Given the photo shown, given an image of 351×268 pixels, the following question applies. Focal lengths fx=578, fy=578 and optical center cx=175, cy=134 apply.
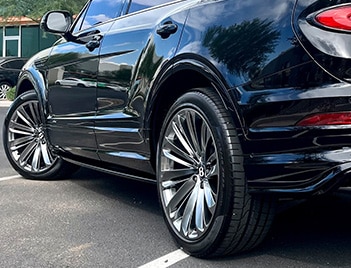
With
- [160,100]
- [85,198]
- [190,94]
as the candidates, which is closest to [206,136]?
[190,94]

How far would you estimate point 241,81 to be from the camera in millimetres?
2764

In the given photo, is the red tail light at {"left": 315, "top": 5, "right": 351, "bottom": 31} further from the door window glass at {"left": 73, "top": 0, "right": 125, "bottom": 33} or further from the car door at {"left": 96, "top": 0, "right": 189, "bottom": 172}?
the door window glass at {"left": 73, "top": 0, "right": 125, "bottom": 33}

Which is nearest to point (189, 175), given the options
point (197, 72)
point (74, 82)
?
point (197, 72)

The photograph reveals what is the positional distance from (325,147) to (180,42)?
3.77 feet

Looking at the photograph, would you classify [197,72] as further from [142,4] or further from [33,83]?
[33,83]

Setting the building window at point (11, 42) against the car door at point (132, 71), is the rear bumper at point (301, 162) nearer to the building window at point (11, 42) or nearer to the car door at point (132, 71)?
the car door at point (132, 71)

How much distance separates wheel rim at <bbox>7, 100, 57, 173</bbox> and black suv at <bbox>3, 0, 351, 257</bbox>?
98cm

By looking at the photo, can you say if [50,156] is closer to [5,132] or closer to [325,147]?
[5,132]

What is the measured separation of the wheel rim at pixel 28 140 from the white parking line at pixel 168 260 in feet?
8.17

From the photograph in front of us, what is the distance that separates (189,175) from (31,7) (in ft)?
63.3

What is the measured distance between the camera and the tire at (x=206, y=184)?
281 cm

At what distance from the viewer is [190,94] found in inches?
125

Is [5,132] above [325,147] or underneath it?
underneath

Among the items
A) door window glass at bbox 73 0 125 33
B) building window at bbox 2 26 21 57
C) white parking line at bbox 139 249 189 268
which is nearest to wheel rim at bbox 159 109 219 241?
white parking line at bbox 139 249 189 268
